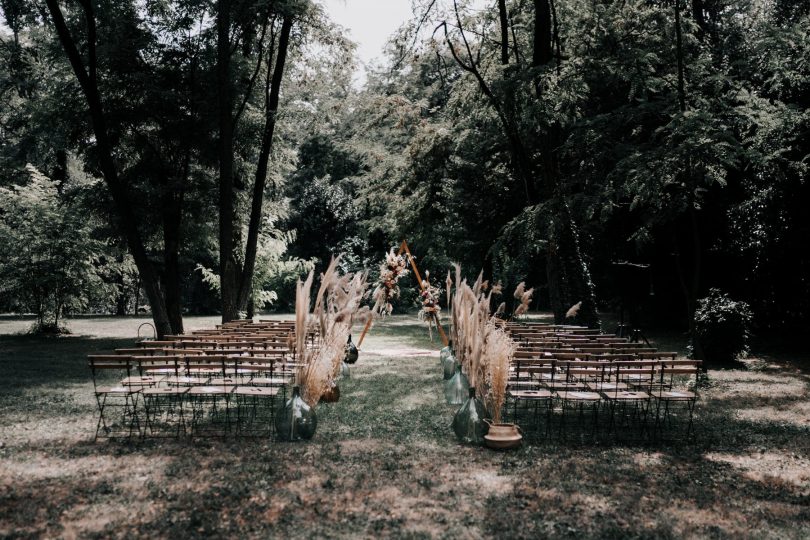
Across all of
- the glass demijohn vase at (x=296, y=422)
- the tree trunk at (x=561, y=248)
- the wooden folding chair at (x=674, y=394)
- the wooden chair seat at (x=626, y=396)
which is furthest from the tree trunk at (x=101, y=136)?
the wooden folding chair at (x=674, y=394)

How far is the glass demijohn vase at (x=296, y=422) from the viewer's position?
6.66 meters

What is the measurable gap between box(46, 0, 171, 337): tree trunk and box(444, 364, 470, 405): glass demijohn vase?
26.8 ft

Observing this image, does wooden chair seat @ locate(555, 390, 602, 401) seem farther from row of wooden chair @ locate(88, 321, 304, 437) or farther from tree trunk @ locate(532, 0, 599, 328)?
tree trunk @ locate(532, 0, 599, 328)

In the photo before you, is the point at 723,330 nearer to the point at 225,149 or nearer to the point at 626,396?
the point at 626,396

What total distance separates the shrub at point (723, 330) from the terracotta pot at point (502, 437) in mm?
7915

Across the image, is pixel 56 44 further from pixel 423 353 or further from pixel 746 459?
pixel 746 459

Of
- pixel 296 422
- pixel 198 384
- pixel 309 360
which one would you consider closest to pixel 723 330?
pixel 309 360

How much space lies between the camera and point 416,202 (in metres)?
20.1

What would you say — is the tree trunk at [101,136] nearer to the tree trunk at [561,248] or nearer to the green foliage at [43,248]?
the green foliage at [43,248]

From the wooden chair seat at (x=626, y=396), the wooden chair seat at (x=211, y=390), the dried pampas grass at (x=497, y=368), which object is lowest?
the wooden chair seat at (x=211, y=390)

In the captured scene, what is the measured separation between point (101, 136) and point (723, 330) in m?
13.1

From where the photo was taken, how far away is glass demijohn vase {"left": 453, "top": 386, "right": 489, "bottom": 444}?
666cm

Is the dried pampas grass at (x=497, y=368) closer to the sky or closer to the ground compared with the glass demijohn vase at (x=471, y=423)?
closer to the sky

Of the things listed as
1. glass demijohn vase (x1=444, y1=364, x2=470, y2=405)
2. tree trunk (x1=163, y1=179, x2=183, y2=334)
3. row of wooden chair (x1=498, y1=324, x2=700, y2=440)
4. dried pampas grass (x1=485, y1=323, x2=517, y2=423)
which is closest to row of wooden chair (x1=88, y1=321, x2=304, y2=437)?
glass demijohn vase (x1=444, y1=364, x2=470, y2=405)
